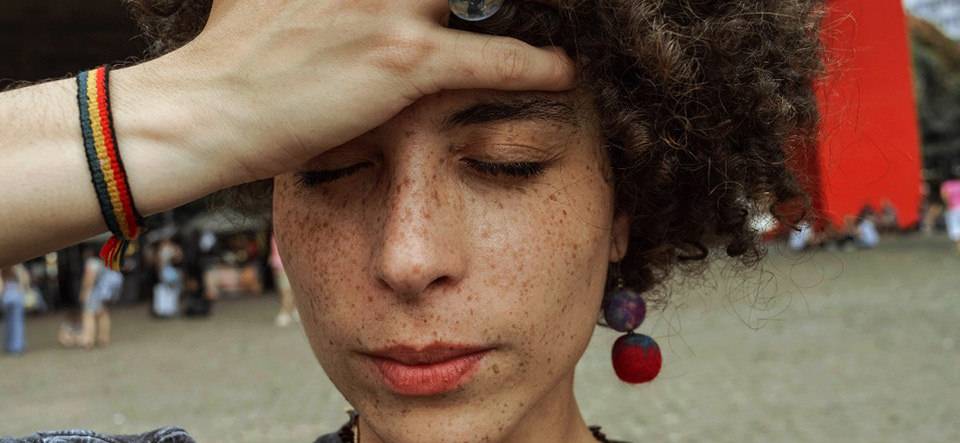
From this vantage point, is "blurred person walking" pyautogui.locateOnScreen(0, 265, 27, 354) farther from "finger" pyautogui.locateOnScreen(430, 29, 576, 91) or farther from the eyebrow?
"finger" pyautogui.locateOnScreen(430, 29, 576, 91)

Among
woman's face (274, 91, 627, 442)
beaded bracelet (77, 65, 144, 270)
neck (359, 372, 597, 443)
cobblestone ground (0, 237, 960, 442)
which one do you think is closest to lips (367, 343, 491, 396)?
woman's face (274, 91, 627, 442)

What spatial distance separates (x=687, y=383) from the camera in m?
8.09

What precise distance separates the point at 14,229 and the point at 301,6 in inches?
21.1

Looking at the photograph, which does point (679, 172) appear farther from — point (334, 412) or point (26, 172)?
point (334, 412)

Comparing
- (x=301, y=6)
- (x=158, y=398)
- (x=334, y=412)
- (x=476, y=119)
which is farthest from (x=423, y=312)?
(x=158, y=398)

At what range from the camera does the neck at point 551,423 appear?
1807mm

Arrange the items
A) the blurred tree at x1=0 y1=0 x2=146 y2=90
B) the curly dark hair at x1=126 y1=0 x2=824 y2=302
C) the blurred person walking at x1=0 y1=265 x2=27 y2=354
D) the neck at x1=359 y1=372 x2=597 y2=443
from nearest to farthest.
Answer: the curly dark hair at x1=126 y1=0 x2=824 y2=302, the neck at x1=359 y1=372 x2=597 y2=443, the blurred person walking at x1=0 y1=265 x2=27 y2=354, the blurred tree at x1=0 y1=0 x2=146 y2=90

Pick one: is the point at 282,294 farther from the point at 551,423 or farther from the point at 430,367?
the point at 430,367

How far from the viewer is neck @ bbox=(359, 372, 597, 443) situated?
1807 millimetres

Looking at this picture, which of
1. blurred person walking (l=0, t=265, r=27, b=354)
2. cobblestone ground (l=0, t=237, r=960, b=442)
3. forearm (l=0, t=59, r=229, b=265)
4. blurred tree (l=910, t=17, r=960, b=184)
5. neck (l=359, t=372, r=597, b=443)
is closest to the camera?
forearm (l=0, t=59, r=229, b=265)

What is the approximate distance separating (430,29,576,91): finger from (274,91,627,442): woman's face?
7 centimetres

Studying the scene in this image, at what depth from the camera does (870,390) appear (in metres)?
7.41

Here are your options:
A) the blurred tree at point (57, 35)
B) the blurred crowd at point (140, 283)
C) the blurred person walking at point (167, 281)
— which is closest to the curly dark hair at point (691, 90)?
the blurred crowd at point (140, 283)

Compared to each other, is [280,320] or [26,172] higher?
[26,172]
